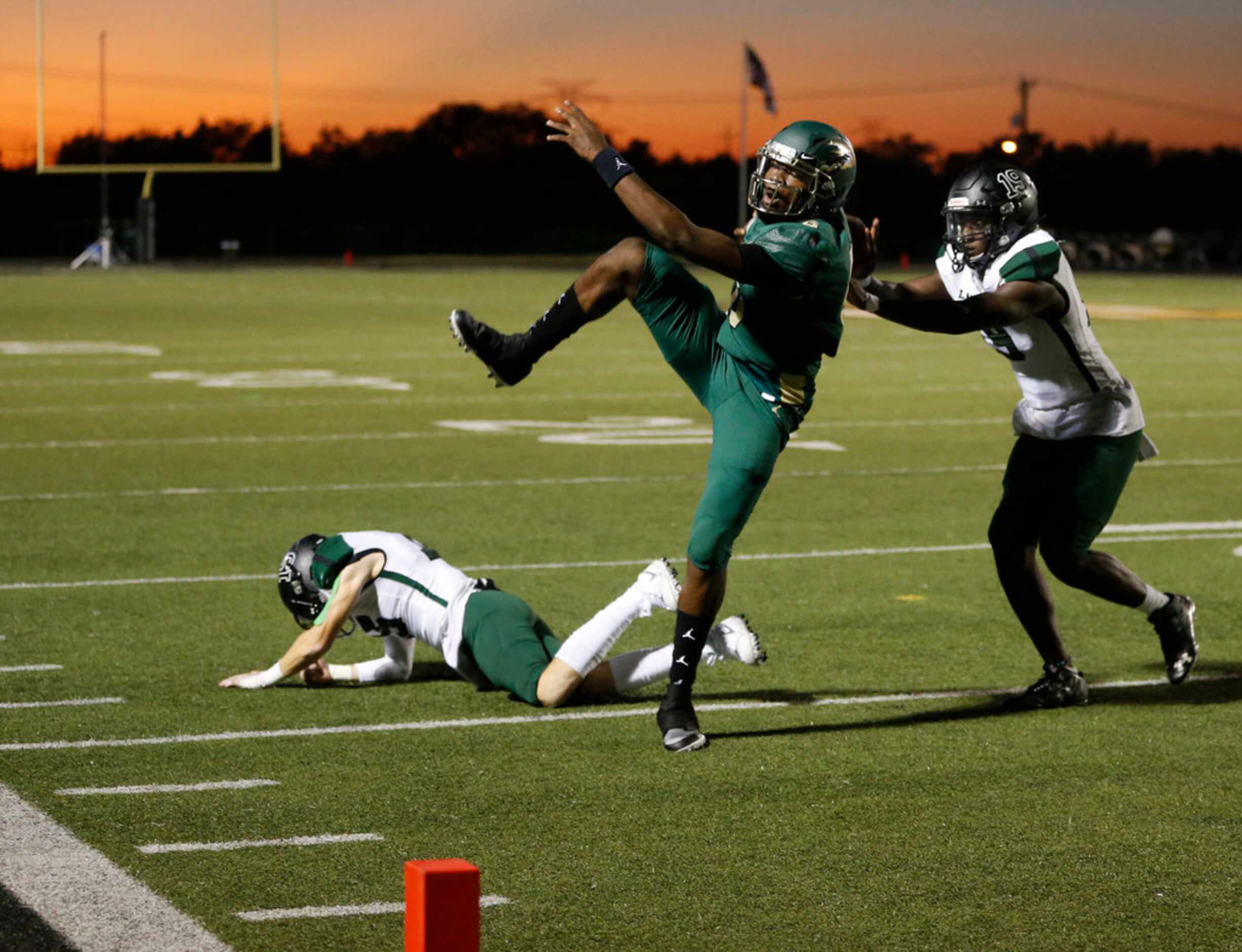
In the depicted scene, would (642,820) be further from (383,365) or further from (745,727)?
(383,365)

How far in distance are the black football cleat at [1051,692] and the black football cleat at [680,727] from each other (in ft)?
3.87

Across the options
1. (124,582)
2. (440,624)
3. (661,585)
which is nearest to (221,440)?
(124,582)

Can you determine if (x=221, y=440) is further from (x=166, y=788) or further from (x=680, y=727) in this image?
(x=166, y=788)

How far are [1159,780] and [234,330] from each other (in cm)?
2238

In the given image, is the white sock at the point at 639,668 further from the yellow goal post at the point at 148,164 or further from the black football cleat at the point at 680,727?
the yellow goal post at the point at 148,164

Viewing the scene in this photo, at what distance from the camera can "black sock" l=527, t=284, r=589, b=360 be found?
5.81 meters

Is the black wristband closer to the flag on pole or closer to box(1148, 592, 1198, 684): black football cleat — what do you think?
box(1148, 592, 1198, 684): black football cleat

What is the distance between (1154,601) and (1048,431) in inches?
28.7

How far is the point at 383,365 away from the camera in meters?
21.3

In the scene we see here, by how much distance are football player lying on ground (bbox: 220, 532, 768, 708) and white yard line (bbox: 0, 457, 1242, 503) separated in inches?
191

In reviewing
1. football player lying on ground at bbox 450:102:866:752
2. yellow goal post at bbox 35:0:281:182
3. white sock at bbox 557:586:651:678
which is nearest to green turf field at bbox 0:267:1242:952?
white sock at bbox 557:586:651:678

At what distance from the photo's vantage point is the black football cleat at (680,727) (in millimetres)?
6004

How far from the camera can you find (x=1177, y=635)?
6.86m

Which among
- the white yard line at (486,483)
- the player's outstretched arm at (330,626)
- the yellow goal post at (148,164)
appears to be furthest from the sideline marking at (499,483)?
the yellow goal post at (148,164)
